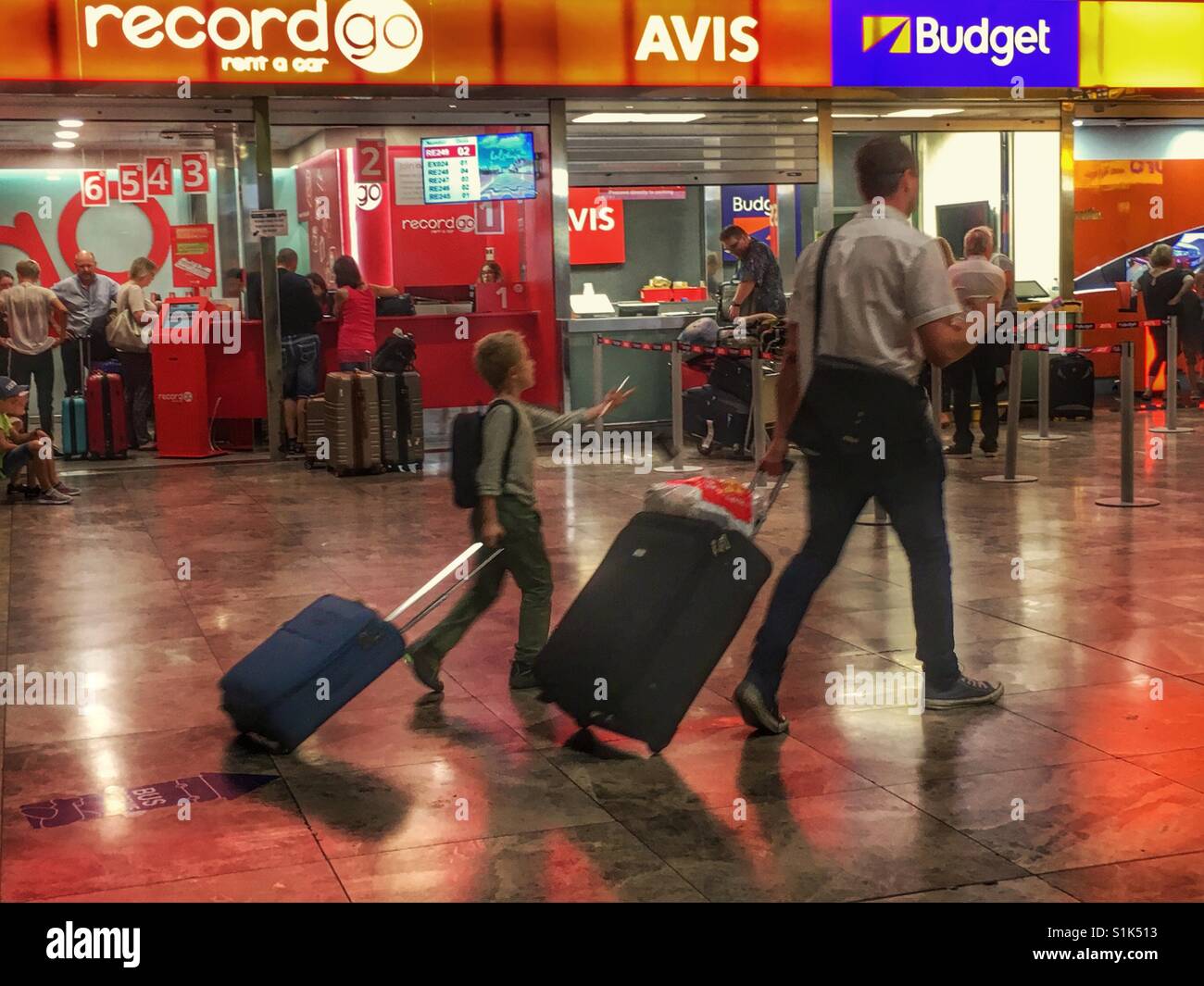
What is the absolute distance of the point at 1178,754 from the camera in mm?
4840

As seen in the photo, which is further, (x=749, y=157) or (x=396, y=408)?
(x=749, y=157)

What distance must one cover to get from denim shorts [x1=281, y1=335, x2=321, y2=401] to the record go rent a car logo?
92.1 inches

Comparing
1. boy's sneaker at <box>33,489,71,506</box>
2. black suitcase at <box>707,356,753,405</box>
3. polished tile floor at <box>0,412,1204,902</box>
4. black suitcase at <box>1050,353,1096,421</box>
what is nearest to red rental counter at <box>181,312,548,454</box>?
black suitcase at <box>707,356,753,405</box>

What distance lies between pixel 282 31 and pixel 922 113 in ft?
22.4

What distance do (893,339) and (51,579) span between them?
5.11m

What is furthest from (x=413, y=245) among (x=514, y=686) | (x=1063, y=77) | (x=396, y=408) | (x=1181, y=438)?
(x=514, y=686)

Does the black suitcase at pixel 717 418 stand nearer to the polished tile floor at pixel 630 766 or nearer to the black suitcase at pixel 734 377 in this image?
the black suitcase at pixel 734 377

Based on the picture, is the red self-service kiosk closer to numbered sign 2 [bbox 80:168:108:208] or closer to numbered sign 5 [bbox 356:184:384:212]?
numbered sign 2 [bbox 80:168:108:208]

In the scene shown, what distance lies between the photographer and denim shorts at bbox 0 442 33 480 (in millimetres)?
11148

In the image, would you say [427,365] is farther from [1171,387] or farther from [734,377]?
[1171,387]

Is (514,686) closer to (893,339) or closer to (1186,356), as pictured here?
(893,339)

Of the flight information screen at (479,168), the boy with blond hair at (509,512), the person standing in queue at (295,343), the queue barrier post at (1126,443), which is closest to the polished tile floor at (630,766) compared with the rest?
the boy with blond hair at (509,512)

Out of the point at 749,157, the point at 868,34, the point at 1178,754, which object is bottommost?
the point at 1178,754

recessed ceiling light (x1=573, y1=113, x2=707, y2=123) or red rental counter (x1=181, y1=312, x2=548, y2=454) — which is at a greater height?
recessed ceiling light (x1=573, y1=113, x2=707, y2=123)
